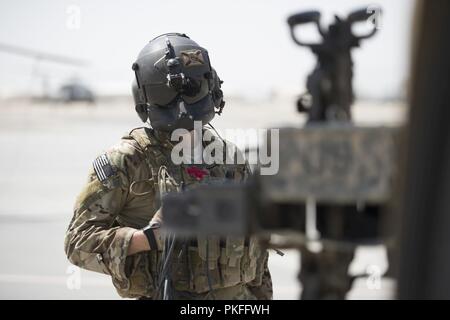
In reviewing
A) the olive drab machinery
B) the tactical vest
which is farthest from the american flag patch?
the olive drab machinery

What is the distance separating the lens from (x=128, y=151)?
3.67 meters

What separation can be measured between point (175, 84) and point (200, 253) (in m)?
0.71

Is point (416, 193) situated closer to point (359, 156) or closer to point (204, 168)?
point (359, 156)

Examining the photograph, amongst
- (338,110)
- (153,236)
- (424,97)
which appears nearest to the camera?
(424,97)

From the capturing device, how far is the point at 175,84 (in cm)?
368

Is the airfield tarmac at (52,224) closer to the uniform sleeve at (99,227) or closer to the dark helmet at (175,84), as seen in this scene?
the dark helmet at (175,84)

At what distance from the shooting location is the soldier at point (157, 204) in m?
3.53

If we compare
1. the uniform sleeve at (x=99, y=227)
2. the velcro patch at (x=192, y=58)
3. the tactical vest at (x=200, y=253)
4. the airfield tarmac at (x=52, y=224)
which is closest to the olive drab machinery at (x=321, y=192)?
the airfield tarmac at (x=52, y=224)

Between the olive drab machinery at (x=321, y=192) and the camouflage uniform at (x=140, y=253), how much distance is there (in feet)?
5.18

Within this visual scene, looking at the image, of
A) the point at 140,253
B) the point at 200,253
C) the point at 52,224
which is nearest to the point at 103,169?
the point at 140,253

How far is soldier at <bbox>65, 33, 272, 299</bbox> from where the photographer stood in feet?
11.6

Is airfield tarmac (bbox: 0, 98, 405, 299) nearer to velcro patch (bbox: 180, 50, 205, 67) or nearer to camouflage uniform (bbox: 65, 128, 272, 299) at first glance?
velcro patch (bbox: 180, 50, 205, 67)

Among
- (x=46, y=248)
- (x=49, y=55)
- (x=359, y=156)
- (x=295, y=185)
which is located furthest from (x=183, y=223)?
(x=49, y=55)
